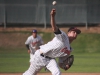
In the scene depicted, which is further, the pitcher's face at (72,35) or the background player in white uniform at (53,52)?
the pitcher's face at (72,35)

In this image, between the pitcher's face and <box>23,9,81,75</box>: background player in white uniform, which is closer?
<box>23,9,81,75</box>: background player in white uniform

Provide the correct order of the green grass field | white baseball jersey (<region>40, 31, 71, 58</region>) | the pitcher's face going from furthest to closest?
the green grass field → the pitcher's face → white baseball jersey (<region>40, 31, 71, 58</region>)

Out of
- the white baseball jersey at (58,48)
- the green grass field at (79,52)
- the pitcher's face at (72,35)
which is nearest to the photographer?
the white baseball jersey at (58,48)

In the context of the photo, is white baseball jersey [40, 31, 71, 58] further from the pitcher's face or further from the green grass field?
the green grass field

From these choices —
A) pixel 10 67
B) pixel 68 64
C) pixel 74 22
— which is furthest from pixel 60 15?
pixel 68 64

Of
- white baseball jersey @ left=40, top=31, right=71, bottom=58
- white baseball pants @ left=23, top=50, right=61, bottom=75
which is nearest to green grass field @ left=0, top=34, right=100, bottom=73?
white baseball pants @ left=23, top=50, right=61, bottom=75

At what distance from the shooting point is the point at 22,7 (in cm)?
2630

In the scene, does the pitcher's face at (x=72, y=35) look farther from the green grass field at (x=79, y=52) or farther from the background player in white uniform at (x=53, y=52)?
the green grass field at (x=79, y=52)

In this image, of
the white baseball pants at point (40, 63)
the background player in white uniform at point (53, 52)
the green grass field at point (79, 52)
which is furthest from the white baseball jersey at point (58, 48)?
the green grass field at point (79, 52)

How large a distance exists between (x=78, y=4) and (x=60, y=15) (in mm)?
1459

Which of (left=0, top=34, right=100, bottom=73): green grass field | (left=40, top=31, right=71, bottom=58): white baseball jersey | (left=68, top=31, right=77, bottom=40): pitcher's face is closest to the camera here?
(left=40, top=31, right=71, bottom=58): white baseball jersey

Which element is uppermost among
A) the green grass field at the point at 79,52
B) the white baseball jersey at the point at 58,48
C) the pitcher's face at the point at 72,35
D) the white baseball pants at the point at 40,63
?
the pitcher's face at the point at 72,35

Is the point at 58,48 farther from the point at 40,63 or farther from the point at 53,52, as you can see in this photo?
the point at 40,63

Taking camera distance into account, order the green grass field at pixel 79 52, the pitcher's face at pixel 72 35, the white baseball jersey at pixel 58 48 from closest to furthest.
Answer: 1. the white baseball jersey at pixel 58 48
2. the pitcher's face at pixel 72 35
3. the green grass field at pixel 79 52
